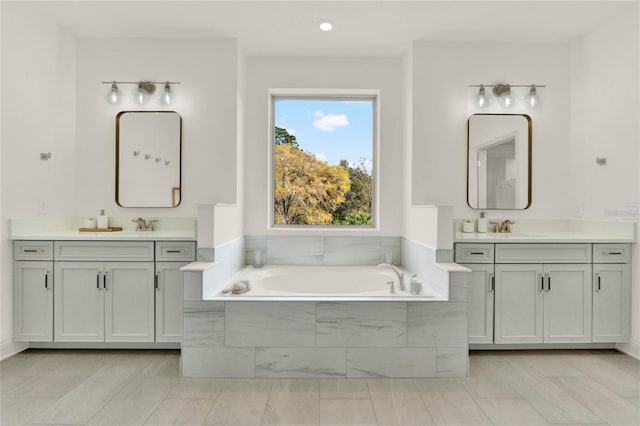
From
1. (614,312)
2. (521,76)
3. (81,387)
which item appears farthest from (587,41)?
(81,387)

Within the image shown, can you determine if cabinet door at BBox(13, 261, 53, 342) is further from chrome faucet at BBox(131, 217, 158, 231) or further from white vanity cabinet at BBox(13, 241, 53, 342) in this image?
chrome faucet at BBox(131, 217, 158, 231)

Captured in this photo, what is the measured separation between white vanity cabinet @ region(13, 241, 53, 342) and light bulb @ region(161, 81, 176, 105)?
1422mm

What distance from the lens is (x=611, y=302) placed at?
2918mm

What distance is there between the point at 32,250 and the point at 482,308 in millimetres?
3281

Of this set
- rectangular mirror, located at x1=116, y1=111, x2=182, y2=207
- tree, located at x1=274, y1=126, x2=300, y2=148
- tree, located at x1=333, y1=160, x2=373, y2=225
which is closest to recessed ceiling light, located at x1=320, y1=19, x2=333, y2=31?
tree, located at x1=274, y1=126, x2=300, y2=148

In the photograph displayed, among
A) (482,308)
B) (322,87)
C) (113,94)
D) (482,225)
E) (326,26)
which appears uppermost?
(326,26)

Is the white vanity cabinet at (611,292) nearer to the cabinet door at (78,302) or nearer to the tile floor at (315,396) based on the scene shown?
the tile floor at (315,396)

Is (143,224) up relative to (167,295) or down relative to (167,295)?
up

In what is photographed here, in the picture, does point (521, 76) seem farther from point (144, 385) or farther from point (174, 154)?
point (144, 385)

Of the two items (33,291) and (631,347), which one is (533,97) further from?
(33,291)

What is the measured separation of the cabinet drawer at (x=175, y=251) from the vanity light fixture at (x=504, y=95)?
2.65 meters

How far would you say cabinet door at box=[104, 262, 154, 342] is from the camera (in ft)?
9.42

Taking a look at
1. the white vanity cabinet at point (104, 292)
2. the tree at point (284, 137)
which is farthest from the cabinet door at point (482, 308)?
the white vanity cabinet at point (104, 292)

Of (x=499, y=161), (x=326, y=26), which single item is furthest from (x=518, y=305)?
(x=326, y=26)
